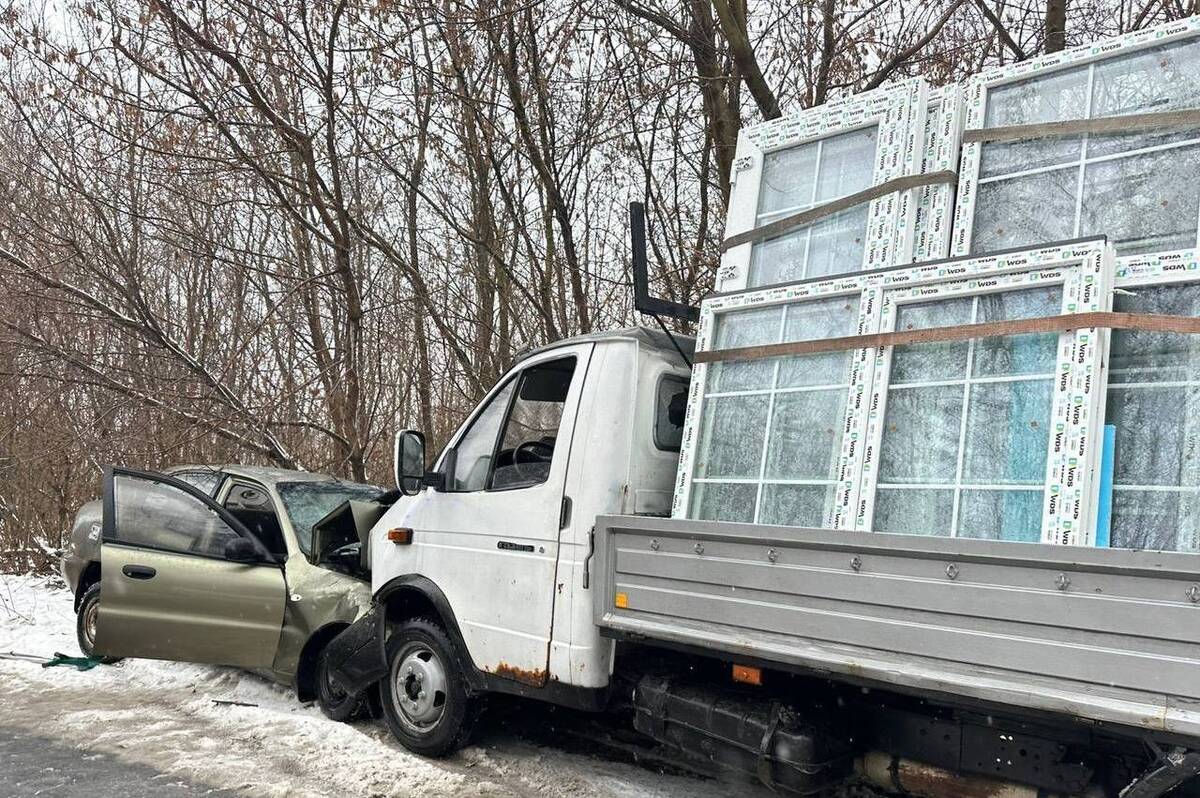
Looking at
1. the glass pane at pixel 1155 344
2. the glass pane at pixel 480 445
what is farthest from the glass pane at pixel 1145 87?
the glass pane at pixel 480 445

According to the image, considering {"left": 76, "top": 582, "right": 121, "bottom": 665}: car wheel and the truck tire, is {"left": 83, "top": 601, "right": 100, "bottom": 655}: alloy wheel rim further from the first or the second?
the truck tire

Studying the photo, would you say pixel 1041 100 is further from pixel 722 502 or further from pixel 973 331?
pixel 722 502

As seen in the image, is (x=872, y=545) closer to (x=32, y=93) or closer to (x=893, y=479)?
(x=893, y=479)

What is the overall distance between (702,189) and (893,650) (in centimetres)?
720

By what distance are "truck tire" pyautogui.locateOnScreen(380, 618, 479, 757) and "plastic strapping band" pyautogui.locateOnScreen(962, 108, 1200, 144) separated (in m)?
3.60

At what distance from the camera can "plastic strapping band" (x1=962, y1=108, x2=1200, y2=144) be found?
3.30m

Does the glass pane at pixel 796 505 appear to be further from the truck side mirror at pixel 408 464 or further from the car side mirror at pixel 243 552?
the car side mirror at pixel 243 552

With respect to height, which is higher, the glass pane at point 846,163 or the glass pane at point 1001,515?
the glass pane at point 846,163

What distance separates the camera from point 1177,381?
2.99 meters

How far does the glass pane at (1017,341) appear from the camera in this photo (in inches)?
126

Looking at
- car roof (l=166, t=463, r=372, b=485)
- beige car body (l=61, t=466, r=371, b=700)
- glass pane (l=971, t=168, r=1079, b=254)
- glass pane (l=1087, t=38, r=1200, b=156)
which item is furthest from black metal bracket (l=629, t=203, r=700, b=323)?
car roof (l=166, t=463, r=372, b=485)

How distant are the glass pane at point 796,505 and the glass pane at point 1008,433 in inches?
22.4

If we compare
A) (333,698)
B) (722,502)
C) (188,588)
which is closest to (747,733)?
(722,502)

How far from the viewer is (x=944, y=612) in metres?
3.06
